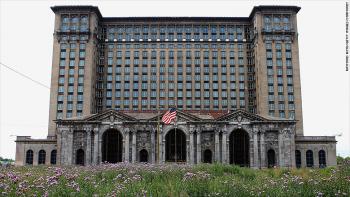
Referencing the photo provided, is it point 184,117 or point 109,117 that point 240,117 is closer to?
point 184,117

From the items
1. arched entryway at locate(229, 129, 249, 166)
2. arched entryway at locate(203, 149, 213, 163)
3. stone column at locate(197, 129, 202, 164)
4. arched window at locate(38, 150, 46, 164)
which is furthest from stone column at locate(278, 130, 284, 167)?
arched window at locate(38, 150, 46, 164)

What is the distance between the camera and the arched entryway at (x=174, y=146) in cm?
7381

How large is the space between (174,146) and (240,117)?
14.1 meters

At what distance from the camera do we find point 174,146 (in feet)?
245

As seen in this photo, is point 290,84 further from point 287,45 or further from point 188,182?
point 188,182

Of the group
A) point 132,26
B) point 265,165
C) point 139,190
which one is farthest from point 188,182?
point 132,26

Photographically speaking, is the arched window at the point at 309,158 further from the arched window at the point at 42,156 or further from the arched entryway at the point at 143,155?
the arched window at the point at 42,156

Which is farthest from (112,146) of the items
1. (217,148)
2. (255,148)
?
(255,148)

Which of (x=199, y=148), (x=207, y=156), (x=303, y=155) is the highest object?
(x=199, y=148)

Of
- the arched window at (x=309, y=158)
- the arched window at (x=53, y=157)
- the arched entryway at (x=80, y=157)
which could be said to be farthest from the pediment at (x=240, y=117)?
the arched window at (x=53, y=157)

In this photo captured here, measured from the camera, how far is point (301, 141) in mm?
89000

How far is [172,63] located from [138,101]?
49.7ft

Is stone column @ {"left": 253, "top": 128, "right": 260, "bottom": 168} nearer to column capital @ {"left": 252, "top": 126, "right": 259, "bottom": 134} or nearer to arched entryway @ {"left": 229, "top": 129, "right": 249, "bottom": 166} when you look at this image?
column capital @ {"left": 252, "top": 126, "right": 259, "bottom": 134}

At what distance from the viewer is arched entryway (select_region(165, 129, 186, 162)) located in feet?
242
